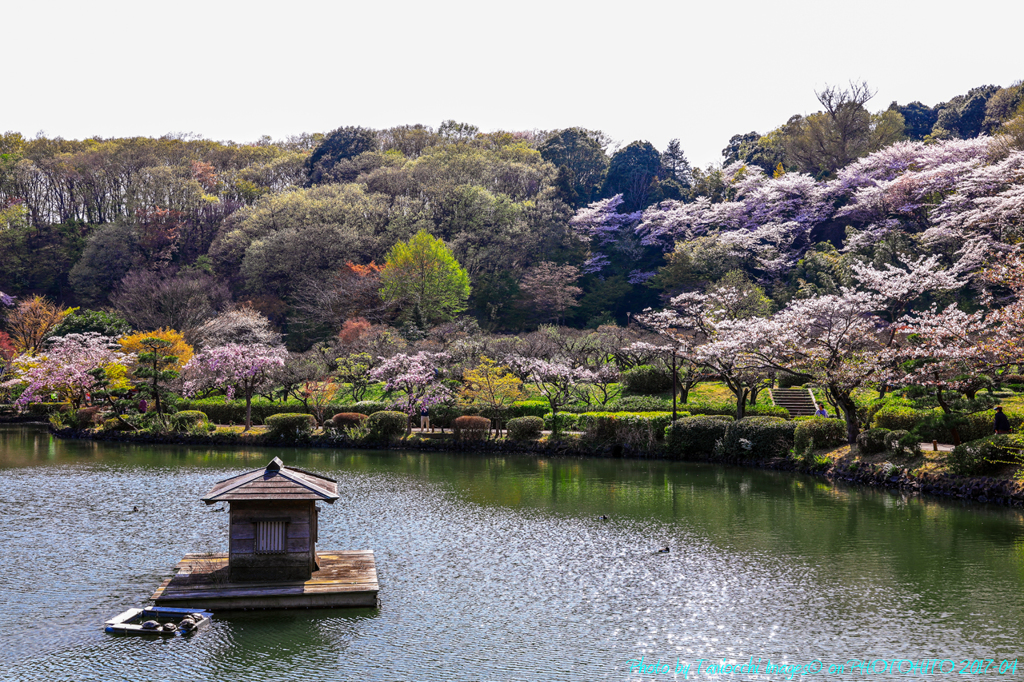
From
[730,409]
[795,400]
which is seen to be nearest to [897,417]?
[730,409]

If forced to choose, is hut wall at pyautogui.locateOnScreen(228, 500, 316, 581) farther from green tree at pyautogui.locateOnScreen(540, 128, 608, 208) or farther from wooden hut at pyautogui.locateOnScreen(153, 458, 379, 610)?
green tree at pyautogui.locateOnScreen(540, 128, 608, 208)

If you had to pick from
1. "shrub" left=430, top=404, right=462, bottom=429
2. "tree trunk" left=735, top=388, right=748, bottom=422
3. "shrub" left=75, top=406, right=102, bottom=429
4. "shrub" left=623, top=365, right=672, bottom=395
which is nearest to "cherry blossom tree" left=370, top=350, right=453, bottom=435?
"shrub" left=430, top=404, right=462, bottom=429

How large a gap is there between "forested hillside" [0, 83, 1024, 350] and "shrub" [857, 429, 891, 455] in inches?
510

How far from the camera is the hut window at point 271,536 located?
11.5 metres

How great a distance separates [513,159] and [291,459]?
43.9 meters

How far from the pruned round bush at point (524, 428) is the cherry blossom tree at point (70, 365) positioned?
65.8ft

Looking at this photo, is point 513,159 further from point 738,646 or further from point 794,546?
point 738,646

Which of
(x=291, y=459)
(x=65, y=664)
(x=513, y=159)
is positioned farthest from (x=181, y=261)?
(x=65, y=664)

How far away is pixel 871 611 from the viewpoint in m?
11.1

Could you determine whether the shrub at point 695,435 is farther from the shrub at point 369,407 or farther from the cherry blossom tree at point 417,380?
the shrub at point 369,407

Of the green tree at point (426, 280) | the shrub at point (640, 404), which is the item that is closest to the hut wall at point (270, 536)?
the shrub at point (640, 404)

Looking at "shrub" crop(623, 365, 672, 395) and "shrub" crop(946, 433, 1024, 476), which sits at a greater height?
"shrub" crop(623, 365, 672, 395)

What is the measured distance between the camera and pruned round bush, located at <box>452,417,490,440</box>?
31219mm

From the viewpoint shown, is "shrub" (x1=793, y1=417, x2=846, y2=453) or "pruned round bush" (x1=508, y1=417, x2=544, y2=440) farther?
"pruned round bush" (x1=508, y1=417, x2=544, y2=440)
